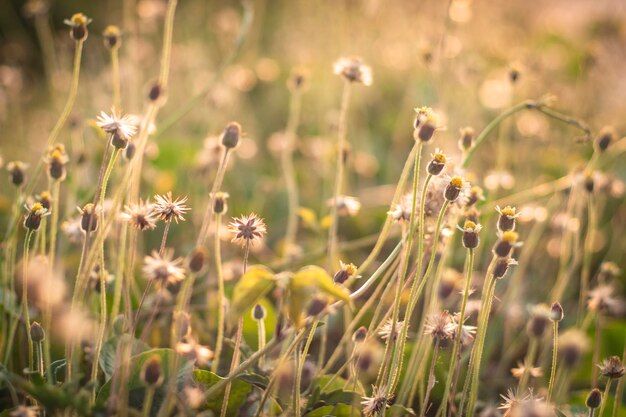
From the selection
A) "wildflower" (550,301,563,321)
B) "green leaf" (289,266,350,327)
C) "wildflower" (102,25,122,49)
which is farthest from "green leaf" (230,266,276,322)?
"wildflower" (102,25,122,49)

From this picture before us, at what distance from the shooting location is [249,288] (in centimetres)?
62

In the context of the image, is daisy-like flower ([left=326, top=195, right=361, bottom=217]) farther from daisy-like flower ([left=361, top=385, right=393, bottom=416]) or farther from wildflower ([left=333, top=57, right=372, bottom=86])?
daisy-like flower ([left=361, top=385, right=393, bottom=416])

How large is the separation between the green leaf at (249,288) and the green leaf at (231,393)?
0.23 m

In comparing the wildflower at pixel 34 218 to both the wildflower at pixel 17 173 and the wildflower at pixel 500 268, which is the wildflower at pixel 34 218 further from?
the wildflower at pixel 500 268

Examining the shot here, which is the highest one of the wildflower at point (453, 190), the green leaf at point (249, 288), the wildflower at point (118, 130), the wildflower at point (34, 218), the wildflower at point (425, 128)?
the wildflower at point (425, 128)

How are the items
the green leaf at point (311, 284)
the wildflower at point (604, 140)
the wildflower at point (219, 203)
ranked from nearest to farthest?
the green leaf at point (311, 284), the wildflower at point (219, 203), the wildflower at point (604, 140)

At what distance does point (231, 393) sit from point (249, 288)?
29cm

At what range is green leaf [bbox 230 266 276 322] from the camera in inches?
24.3

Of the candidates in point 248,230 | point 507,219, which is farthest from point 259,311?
point 507,219

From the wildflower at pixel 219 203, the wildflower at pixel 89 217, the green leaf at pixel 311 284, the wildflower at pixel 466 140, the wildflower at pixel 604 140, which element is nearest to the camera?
the green leaf at pixel 311 284

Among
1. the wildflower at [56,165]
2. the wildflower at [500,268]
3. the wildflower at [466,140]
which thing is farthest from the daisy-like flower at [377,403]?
the wildflower at [56,165]

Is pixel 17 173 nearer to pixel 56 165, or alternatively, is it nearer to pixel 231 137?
pixel 56 165

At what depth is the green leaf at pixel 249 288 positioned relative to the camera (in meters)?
0.62

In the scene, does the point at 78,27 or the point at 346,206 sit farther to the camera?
the point at 346,206
